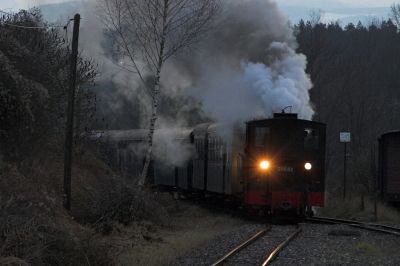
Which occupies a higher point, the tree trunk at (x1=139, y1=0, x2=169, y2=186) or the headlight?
the tree trunk at (x1=139, y1=0, x2=169, y2=186)

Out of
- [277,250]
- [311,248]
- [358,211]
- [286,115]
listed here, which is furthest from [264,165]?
[358,211]

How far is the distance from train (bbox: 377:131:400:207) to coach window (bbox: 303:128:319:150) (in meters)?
7.41

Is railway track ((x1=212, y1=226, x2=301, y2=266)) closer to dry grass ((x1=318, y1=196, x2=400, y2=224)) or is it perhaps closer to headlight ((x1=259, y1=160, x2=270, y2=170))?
headlight ((x1=259, y1=160, x2=270, y2=170))

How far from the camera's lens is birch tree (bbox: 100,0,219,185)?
20.2m

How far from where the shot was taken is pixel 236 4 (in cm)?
2145

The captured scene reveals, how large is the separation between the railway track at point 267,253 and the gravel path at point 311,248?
8 cm

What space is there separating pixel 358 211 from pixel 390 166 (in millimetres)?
2417

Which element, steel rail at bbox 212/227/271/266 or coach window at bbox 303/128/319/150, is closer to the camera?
steel rail at bbox 212/227/271/266

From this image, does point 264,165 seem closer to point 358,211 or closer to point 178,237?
point 178,237

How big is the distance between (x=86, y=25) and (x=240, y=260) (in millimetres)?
16672

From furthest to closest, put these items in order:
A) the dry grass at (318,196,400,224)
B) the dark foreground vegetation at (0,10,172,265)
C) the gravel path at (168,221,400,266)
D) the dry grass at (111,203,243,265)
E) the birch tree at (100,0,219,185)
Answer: the birch tree at (100,0,219,185)
the dry grass at (318,196,400,224)
the dry grass at (111,203,243,265)
the gravel path at (168,221,400,266)
the dark foreground vegetation at (0,10,172,265)

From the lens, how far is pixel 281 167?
51.6 feet

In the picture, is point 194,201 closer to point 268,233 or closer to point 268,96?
point 268,96

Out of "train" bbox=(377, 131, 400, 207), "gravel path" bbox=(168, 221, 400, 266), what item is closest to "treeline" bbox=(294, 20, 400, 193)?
"train" bbox=(377, 131, 400, 207)
